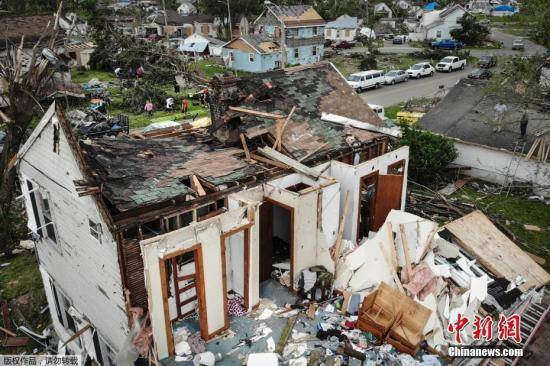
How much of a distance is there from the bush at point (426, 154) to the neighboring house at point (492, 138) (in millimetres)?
2048

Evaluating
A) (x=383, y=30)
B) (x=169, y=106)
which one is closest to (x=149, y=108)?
(x=169, y=106)

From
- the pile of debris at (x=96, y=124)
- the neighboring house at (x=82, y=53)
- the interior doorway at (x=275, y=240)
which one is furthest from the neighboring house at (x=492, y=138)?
the neighboring house at (x=82, y=53)

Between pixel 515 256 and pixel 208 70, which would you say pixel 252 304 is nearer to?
pixel 515 256

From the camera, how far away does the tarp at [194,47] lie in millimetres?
61469

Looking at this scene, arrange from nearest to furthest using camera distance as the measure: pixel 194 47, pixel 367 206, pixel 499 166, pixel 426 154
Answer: pixel 367 206 < pixel 426 154 < pixel 499 166 < pixel 194 47

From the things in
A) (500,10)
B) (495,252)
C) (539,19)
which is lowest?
(495,252)

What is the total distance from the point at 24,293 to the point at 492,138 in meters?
22.7

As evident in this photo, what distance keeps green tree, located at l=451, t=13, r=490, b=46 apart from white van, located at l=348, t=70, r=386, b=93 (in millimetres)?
30612

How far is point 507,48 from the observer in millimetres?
64312

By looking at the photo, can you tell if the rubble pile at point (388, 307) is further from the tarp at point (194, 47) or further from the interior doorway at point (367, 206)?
the tarp at point (194, 47)

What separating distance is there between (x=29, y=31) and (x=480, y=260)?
50074mm

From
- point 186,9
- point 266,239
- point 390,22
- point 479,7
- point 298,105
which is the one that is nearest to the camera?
point 266,239

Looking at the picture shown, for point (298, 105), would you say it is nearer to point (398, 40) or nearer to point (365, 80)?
point (365, 80)

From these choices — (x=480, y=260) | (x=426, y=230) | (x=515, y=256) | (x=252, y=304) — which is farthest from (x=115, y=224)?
(x=515, y=256)
